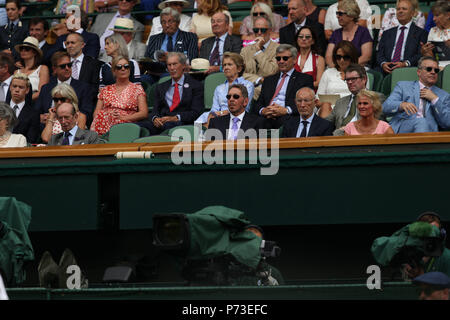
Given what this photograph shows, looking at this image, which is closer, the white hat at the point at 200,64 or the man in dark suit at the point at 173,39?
the white hat at the point at 200,64

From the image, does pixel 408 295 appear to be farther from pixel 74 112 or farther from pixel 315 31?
pixel 315 31

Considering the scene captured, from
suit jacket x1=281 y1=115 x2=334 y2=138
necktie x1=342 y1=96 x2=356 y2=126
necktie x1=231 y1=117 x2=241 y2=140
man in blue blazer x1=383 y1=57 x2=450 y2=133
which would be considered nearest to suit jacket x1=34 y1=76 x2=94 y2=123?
necktie x1=231 y1=117 x2=241 y2=140

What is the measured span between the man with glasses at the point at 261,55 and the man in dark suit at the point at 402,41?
109 centimetres

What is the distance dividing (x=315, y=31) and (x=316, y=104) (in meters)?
1.32

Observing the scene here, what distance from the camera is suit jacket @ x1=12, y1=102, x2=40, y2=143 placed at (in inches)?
378

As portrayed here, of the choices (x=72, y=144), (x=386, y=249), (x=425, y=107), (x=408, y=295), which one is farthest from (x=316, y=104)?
(x=408, y=295)

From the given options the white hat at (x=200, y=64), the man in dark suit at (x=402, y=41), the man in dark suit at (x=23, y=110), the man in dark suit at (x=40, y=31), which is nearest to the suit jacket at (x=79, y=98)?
the man in dark suit at (x=23, y=110)

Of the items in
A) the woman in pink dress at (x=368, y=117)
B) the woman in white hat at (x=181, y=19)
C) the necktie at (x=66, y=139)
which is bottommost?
the necktie at (x=66, y=139)

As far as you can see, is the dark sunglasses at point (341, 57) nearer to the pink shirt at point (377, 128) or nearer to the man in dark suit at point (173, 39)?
the pink shirt at point (377, 128)

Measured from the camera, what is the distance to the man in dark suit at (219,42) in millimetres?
10594

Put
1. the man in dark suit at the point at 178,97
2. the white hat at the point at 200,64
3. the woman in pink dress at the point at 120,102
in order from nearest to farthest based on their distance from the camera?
the man in dark suit at the point at 178,97 → the woman in pink dress at the point at 120,102 → the white hat at the point at 200,64

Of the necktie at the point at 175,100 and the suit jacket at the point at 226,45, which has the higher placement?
the suit jacket at the point at 226,45

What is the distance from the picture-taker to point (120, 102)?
9.64 metres

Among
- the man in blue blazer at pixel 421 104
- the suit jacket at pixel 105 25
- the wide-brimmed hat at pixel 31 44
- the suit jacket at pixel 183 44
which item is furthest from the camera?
the suit jacket at pixel 105 25
